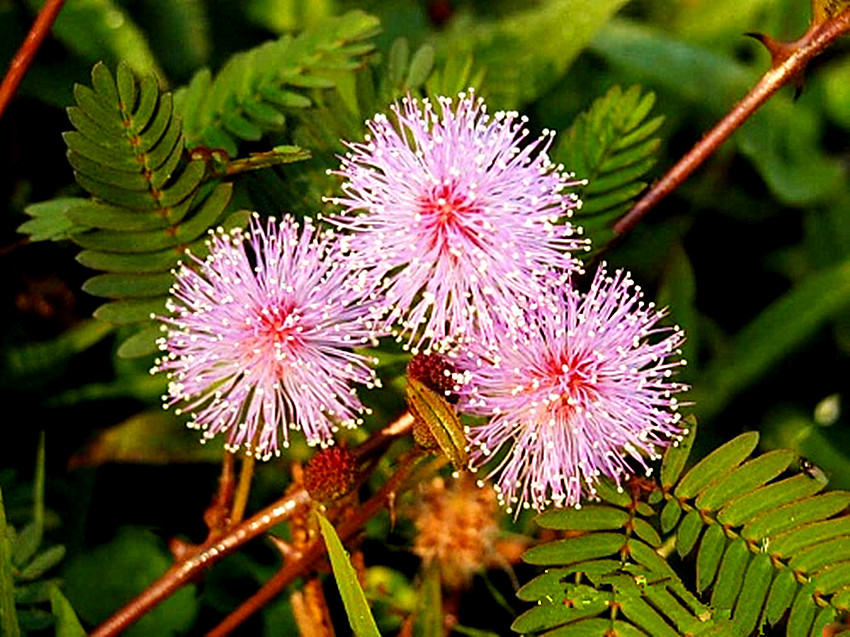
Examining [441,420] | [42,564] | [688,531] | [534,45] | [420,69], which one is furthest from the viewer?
[534,45]

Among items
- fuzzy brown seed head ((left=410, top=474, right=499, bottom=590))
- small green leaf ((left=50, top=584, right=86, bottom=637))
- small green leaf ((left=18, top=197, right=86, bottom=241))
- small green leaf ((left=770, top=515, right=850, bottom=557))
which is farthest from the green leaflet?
small green leaf ((left=50, top=584, right=86, bottom=637))

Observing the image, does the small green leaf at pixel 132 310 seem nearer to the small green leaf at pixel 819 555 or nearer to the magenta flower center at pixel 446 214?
the magenta flower center at pixel 446 214

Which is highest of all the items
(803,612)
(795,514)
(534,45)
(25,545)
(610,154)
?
(534,45)

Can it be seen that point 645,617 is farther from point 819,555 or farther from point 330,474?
point 330,474

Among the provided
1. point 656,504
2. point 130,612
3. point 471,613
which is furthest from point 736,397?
point 130,612

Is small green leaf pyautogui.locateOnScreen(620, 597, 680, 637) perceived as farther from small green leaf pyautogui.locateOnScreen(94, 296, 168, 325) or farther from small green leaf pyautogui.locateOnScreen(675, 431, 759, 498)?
small green leaf pyautogui.locateOnScreen(94, 296, 168, 325)

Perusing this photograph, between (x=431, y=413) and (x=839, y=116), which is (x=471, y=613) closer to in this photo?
(x=431, y=413)

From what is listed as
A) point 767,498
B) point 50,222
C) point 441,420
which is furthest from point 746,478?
point 50,222
